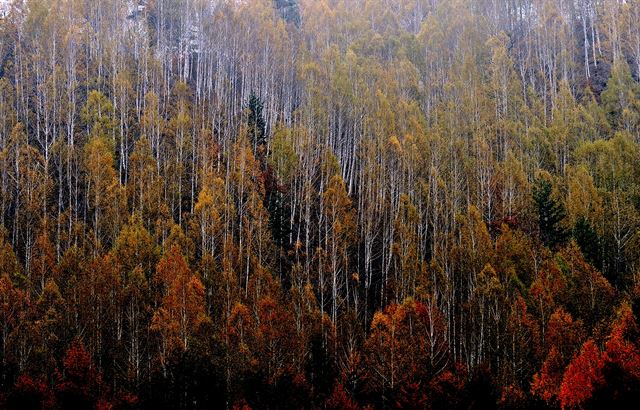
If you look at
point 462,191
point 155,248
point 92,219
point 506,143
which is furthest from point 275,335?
point 506,143

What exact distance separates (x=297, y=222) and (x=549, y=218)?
60.3 feet

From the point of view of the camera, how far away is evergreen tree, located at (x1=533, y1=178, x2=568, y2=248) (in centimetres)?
3684

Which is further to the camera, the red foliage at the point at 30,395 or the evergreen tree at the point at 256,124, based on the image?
the evergreen tree at the point at 256,124

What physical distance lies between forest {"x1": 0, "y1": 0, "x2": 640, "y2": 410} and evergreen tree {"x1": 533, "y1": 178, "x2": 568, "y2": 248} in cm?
20

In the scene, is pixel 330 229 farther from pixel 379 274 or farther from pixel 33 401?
pixel 33 401

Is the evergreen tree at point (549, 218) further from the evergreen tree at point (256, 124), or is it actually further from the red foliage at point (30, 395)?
the red foliage at point (30, 395)

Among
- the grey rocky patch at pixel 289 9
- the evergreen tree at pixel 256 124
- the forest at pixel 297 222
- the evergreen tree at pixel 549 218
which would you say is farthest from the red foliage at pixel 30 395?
the grey rocky patch at pixel 289 9

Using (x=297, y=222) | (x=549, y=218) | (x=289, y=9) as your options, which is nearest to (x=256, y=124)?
(x=297, y=222)

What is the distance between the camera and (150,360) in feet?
93.9

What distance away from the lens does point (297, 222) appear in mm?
39781

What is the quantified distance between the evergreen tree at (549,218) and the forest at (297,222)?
203mm

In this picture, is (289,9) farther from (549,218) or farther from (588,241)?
(588,241)

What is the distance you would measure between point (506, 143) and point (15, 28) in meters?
49.0

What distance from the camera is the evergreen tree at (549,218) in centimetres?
3684
